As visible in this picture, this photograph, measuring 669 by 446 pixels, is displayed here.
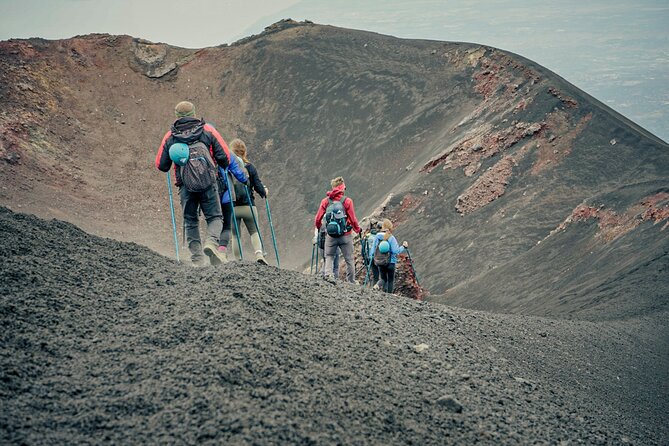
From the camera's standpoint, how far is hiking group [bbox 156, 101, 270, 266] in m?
8.47

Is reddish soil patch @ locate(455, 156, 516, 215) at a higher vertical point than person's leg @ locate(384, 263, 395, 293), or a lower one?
higher

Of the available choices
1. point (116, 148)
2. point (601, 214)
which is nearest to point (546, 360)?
point (601, 214)

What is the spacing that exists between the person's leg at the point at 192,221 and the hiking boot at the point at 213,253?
0.15 metres

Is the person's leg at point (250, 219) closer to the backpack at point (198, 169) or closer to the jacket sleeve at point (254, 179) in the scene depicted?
the jacket sleeve at point (254, 179)

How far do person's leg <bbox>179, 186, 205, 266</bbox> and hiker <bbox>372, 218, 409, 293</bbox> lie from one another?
4.66 metres

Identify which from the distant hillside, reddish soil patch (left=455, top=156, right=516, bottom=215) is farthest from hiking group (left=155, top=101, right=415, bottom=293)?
reddish soil patch (left=455, top=156, right=516, bottom=215)

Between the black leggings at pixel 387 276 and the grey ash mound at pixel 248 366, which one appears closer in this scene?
the grey ash mound at pixel 248 366

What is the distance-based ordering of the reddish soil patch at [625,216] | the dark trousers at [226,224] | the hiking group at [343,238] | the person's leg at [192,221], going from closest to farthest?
the person's leg at [192,221] < the dark trousers at [226,224] < the hiking group at [343,238] < the reddish soil patch at [625,216]

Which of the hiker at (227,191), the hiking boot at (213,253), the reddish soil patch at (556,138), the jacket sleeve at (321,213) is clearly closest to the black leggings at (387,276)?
the jacket sleeve at (321,213)

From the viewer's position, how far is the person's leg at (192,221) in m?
8.83

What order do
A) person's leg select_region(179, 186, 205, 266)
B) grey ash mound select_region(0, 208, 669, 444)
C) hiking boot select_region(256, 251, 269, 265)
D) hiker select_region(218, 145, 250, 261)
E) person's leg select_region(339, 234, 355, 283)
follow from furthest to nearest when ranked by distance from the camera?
person's leg select_region(339, 234, 355, 283)
hiker select_region(218, 145, 250, 261)
hiking boot select_region(256, 251, 269, 265)
person's leg select_region(179, 186, 205, 266)
grey ash mound select_region(0, 208, 669, 444)

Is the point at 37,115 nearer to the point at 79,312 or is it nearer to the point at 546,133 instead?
the point at 546,133

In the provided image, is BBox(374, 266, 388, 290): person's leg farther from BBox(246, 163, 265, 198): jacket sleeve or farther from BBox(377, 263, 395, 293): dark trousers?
BBox(246, 163, 265, 198): jacket sleeve

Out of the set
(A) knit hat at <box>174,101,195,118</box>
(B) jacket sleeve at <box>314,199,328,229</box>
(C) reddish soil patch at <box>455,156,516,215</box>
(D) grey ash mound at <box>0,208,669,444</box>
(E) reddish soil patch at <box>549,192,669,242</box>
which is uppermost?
(C) reddish soil patch at <box>455,156,516,215</box>
